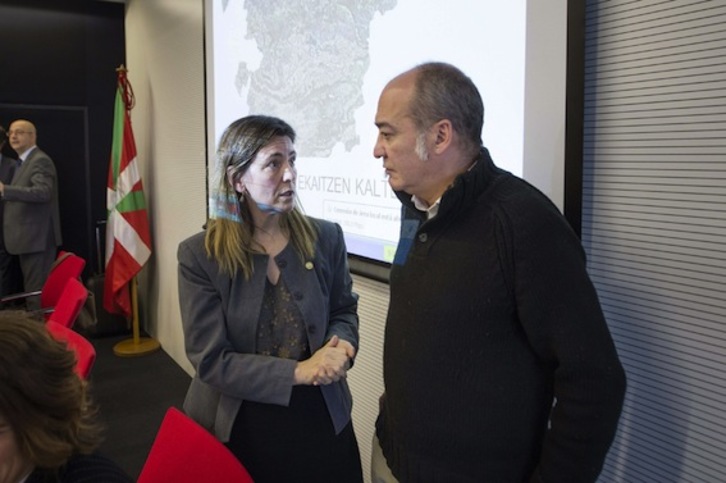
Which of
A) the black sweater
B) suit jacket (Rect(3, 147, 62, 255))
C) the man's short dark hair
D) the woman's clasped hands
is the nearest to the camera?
the black sweater

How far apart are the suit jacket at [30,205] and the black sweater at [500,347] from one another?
13.4ft

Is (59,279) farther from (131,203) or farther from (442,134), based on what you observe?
(442,134)

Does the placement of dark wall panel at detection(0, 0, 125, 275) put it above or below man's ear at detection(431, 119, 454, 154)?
above

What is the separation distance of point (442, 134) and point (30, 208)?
4.32m

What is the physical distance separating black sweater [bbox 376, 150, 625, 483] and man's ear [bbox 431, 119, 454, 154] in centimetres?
8

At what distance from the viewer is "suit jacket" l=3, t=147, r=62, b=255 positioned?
4.34 meters

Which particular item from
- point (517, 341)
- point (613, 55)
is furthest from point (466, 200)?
point (613, 55)

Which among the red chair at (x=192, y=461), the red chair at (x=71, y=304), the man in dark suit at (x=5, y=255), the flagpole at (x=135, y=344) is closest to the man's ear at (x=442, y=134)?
the red chair at (x=192, y=461)

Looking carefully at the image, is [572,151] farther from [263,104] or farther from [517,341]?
[263,104]

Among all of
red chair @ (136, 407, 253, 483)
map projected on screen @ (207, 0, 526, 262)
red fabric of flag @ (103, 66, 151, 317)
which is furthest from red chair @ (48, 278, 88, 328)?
red fabric of flag @ (103, 66, 151, 317)

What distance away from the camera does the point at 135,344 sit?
15.0 feet

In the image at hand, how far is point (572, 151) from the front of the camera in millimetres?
1258

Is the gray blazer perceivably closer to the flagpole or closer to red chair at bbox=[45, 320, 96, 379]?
red chair at bbox=[45, 320, 96, 379]

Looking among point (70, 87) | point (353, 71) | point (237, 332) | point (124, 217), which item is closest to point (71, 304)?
point (237, 332)
